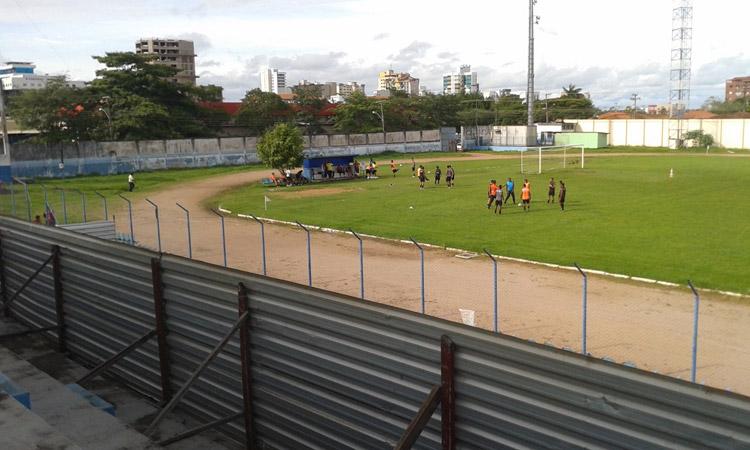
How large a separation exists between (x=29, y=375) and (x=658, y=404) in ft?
18.8

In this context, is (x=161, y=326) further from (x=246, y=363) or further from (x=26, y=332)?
(x=26, y=332)

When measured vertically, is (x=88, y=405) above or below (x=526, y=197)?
above

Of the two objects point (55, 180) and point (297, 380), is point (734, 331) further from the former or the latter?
point (55, 180)

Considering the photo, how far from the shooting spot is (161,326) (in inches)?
270

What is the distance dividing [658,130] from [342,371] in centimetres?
9896

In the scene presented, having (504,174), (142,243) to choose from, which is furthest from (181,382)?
(504,174)

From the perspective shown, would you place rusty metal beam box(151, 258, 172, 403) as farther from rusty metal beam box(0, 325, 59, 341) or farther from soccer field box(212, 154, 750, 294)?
soccer field box(212, 154, 750, 294)

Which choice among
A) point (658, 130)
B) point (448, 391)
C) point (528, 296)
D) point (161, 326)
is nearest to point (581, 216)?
point (528, 296)

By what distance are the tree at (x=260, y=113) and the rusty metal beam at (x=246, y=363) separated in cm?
8673

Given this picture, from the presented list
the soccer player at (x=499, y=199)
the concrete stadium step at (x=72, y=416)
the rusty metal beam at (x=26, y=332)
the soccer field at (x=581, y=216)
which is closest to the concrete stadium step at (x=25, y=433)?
the concrete stadium step at (x=72, y=416)

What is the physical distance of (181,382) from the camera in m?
6.83

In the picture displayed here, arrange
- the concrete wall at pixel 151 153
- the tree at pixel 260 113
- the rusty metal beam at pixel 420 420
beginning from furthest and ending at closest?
the tree at pixel 260 113 < the concrete wall at pixel 151 153 < the rusty metal beam at pixel 420 420

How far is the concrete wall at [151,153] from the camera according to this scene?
5801 cm

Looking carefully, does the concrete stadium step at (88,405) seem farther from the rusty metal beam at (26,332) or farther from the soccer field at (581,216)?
the soccer field at (581,216)
